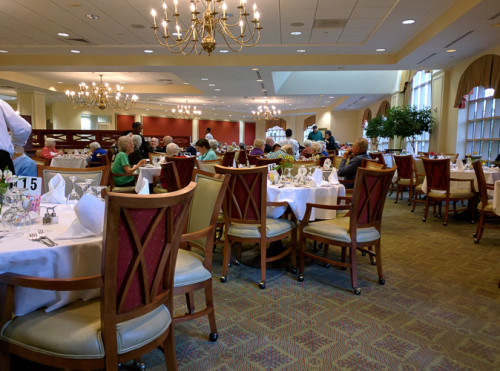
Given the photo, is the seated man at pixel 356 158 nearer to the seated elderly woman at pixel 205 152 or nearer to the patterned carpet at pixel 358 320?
the patterned carpet at pixel 358 320

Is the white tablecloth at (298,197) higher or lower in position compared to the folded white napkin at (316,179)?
lower

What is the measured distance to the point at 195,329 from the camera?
2.50 m

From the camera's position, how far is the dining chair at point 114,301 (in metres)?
1.36

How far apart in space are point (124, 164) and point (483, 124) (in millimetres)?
8290

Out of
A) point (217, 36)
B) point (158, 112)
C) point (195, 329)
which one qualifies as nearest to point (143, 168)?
point (217, 36)

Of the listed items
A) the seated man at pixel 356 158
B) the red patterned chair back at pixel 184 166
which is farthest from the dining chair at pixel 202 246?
the seated man at pixel 356 158

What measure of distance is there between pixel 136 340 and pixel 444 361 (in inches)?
71.0

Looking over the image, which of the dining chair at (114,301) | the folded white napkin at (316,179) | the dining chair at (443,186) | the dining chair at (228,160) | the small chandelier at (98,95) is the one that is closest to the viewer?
the dining chair at (114,301)

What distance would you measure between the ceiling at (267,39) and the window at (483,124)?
1069mm

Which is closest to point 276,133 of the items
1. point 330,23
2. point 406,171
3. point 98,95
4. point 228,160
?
point 98,95

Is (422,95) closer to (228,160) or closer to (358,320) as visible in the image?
(228,160)

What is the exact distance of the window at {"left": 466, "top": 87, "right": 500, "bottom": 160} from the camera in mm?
8289

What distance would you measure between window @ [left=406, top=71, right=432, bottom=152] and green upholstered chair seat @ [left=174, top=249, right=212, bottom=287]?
10.9 m

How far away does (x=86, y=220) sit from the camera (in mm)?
1653
